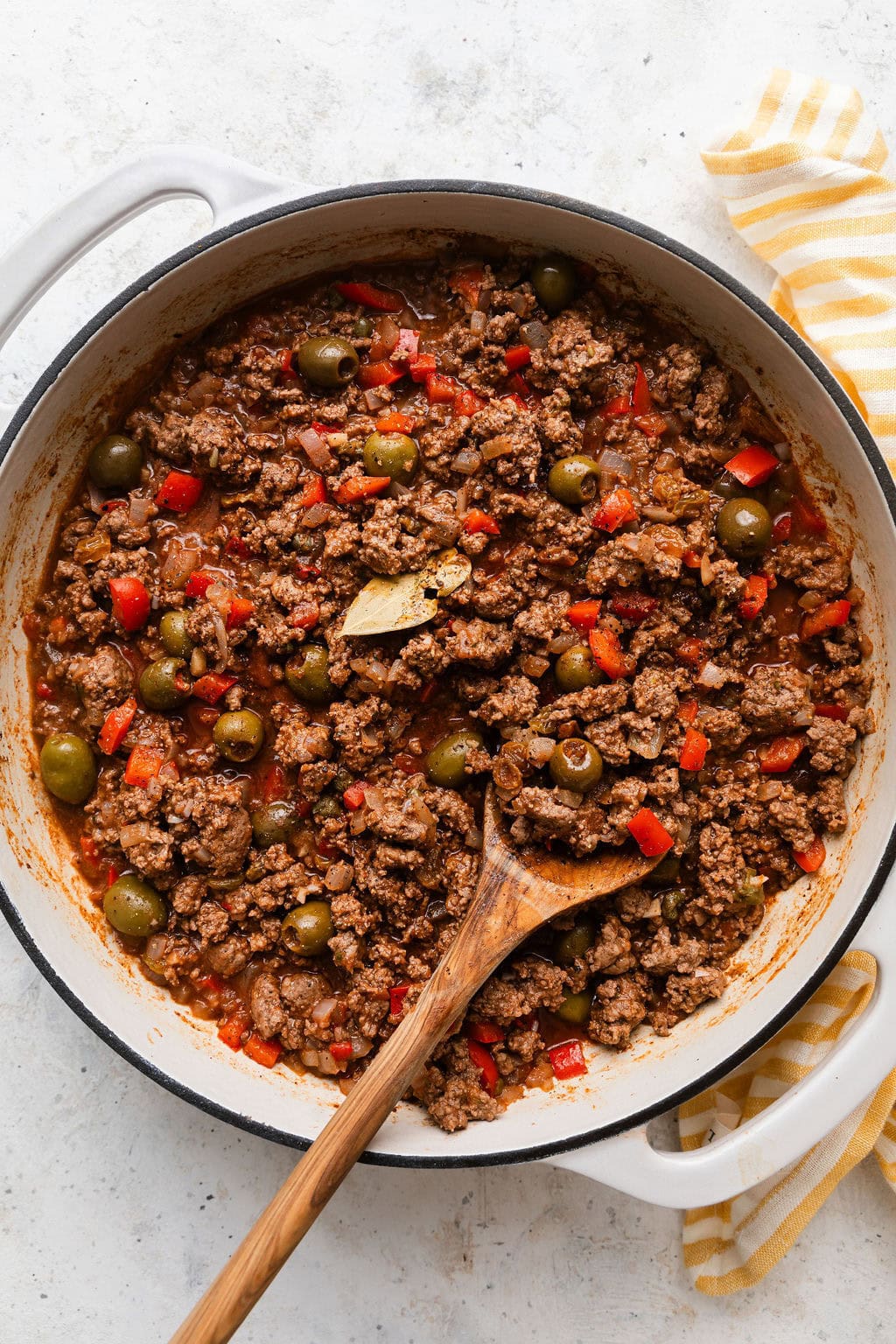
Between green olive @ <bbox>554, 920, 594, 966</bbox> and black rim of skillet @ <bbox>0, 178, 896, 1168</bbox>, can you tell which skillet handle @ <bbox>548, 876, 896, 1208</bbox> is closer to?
black rim of skillet @ <bbox>0, 178, 896, 1168</bbox>

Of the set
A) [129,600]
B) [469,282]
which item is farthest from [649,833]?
[469,282]

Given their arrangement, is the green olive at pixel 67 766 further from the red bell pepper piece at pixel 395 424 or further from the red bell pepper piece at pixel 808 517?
the red bell pepper piece at pixel 808 517

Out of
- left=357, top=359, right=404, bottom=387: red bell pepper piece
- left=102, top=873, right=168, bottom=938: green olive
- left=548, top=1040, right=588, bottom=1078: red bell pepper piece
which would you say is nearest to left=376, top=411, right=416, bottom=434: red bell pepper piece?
left=357, top=359, right=404, bottom=387: red bell pepper piece

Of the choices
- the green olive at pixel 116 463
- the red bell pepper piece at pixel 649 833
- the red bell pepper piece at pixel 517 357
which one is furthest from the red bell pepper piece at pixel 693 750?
the green olive at pixel 116 463

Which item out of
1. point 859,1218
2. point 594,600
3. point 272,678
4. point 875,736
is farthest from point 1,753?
point 859,1218

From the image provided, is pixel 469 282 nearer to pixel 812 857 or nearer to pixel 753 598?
pixel 753 598
